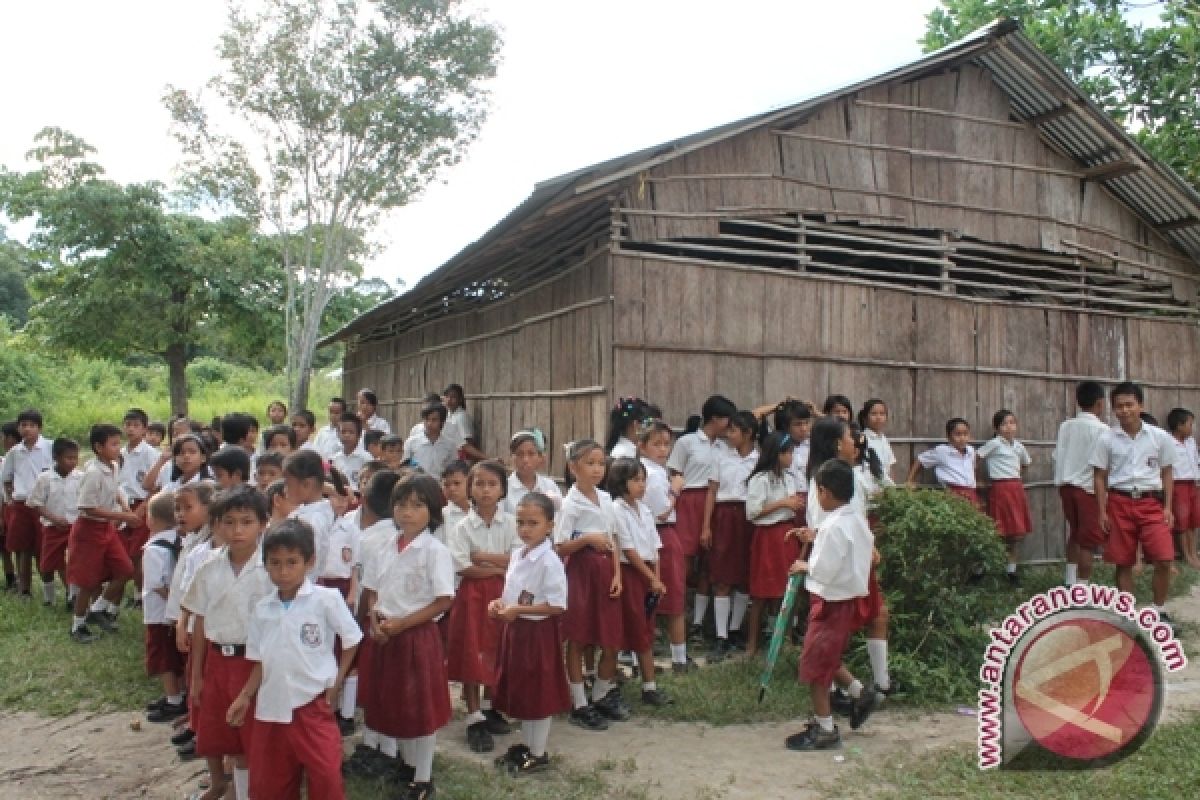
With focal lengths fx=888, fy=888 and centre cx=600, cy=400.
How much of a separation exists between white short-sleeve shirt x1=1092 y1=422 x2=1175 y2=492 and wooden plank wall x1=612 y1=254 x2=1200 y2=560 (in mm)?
1774

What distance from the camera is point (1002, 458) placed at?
8.24m

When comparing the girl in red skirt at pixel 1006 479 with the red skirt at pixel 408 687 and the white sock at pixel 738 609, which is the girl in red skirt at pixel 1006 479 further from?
the red skirt at pixel 408 687

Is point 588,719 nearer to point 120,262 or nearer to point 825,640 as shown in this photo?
point 825,640

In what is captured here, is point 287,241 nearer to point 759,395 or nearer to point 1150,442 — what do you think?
point 759,395

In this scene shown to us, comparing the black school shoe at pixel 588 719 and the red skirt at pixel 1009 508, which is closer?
the black school shoe at pixel 588 719

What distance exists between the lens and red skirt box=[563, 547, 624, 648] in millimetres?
4676

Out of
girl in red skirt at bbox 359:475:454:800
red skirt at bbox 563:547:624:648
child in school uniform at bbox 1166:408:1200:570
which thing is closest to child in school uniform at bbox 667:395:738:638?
red skirt at bbox 563:547:624:648

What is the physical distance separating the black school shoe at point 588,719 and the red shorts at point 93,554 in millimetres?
3786

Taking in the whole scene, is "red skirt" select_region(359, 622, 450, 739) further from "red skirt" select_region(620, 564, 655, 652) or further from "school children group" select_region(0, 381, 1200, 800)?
"red skirt" select_region(620, 564, 655, 652)

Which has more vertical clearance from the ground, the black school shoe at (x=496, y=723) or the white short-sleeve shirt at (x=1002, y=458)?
the white short-sleeve shirt at (x=1002, y=458)

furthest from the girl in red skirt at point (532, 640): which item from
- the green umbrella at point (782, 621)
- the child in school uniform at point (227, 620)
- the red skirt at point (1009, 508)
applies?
the red skirt at point (1009, 508)

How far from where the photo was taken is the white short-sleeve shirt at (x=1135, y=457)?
6395 millimetres

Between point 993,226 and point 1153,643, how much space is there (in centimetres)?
576

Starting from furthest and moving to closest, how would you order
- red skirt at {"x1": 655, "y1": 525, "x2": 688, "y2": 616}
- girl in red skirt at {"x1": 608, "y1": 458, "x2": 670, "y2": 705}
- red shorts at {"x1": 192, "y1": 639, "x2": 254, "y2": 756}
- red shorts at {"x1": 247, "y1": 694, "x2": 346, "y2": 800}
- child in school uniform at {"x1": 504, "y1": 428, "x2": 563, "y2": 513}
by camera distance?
red skirt at {"x1": 655, "y1": 525, "x2": 688, "y2": 616} → child in school uniform at {"x1": 504, "y1": 428, "x2": 563, "y2": 513} → girl in red skirt at {"x1": 608, "y1": 458, "x2": 670, "y2": 705} → red shorts at {"x1": 192, "y1": 639, "x2": 254, "y2": 756} → red shorts at {"x1": 247, "y1": 694, "x2": 346, "y2": 800}
